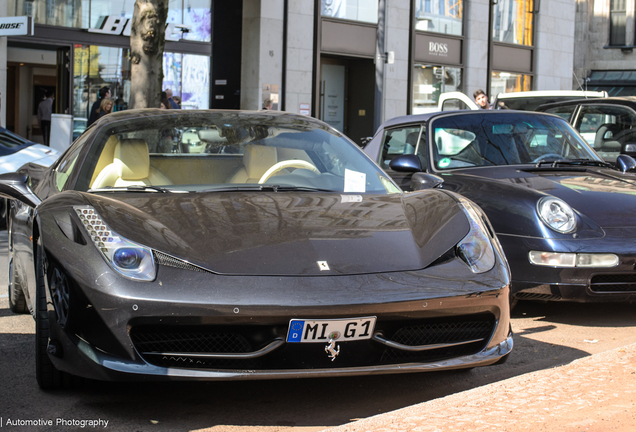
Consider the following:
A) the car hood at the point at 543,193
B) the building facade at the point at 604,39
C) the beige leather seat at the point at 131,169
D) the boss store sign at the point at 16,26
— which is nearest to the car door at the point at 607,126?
the car hood at the point at 543,193

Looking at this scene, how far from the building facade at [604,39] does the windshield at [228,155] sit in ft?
109

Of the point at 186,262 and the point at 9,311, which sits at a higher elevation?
the point at 186,262

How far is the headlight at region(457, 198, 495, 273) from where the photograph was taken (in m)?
3.20

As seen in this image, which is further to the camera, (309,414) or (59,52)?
(59,52)

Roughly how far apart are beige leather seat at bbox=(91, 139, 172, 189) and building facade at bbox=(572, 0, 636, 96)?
33.9m

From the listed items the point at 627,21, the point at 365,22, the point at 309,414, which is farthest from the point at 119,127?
the point at 627,21

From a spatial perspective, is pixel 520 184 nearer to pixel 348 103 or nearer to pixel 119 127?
pixel 119 127

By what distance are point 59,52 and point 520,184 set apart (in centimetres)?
1435

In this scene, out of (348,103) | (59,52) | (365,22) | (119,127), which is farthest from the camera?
(348,103)

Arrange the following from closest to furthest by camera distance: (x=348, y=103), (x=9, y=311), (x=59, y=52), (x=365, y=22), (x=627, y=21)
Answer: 1. (x=9, y=311)
2. (x=59, y=52)
3. (x=365, y=22)
4. (x=348, y=103)
5. (x=627, y=21)

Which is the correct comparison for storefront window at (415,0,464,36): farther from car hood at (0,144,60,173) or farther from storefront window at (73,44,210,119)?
car hood at (0,144,60,173)

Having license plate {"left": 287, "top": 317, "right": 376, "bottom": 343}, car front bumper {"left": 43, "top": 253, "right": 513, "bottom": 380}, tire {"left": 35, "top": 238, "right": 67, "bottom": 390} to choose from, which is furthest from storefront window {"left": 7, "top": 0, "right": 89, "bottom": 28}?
license plate {"left": 287, "top": 317, "right": 376, "bottom": 343}

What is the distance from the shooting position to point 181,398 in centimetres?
319

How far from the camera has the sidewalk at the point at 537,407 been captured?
8.14 ft
